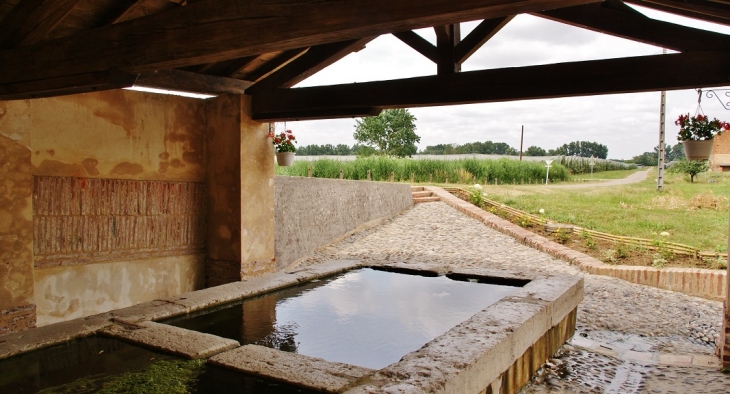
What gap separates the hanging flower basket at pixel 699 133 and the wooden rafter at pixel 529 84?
1468 millimetres

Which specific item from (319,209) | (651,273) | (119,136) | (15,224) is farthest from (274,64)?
(651,273)

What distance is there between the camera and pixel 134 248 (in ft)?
18.4

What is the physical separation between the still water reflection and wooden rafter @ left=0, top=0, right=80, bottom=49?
240 cm

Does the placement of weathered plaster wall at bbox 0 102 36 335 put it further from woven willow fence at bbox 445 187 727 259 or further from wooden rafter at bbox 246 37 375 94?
woven willow fence at bbox 445 187 727 259

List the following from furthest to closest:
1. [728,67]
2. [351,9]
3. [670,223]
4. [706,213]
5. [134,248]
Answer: [706,213], [670,223], [134,248], [728,67], [351,9]

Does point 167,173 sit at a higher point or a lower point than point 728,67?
lower

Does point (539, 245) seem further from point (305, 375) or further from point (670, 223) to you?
point (305, 375)

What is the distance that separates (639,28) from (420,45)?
75.9 inches

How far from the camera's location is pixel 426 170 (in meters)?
18.4

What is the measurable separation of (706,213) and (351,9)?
11104 millimetres

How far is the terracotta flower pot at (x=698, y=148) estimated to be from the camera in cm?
528

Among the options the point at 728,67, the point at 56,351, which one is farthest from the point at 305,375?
the point at 728,67

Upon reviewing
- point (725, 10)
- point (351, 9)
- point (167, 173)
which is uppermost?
point (725, 10)

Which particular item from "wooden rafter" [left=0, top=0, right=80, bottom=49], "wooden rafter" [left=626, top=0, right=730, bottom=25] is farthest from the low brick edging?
"wooden rafter" [left=0, top=0, right=80, bottom=49]
